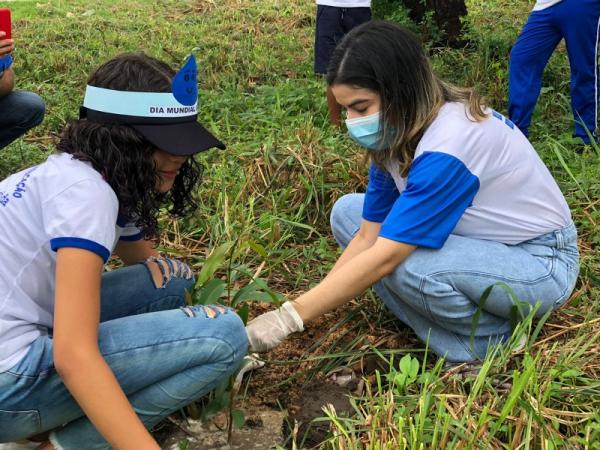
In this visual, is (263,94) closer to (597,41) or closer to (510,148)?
(597,41)

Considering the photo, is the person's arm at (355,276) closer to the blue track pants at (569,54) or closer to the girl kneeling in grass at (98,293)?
the girl kneeling in grass at (98,293)

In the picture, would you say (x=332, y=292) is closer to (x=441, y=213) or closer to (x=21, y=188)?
(x=441, y=213)

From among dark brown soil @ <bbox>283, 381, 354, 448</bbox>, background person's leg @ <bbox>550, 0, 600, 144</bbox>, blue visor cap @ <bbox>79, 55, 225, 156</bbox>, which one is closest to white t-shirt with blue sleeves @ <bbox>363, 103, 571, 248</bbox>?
dark brown soil @ <bbox>283, 381, 354, 448</bbox>

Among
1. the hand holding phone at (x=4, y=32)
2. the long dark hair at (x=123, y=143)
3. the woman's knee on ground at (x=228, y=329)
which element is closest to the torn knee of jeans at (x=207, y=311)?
the woman's knee on ground at (x=228, y=329)

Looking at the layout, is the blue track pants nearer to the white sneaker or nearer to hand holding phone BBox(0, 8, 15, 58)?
hand holding phone BBox(0, 8, 15, 58)

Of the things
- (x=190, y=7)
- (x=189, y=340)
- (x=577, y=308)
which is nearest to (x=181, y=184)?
(x=189, y=340)

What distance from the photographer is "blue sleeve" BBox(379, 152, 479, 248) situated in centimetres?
189

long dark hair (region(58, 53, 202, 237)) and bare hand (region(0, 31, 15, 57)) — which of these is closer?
long dark hair (region(58, 53, 202, 237))

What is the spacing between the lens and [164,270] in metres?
2.14

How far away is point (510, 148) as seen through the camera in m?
2.03

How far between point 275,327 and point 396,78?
0.74m

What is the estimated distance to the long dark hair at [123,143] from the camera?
1649mm

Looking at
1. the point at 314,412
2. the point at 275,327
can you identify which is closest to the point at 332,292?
the point at 275,327

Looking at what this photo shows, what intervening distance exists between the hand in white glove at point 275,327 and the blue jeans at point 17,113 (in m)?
2.01
